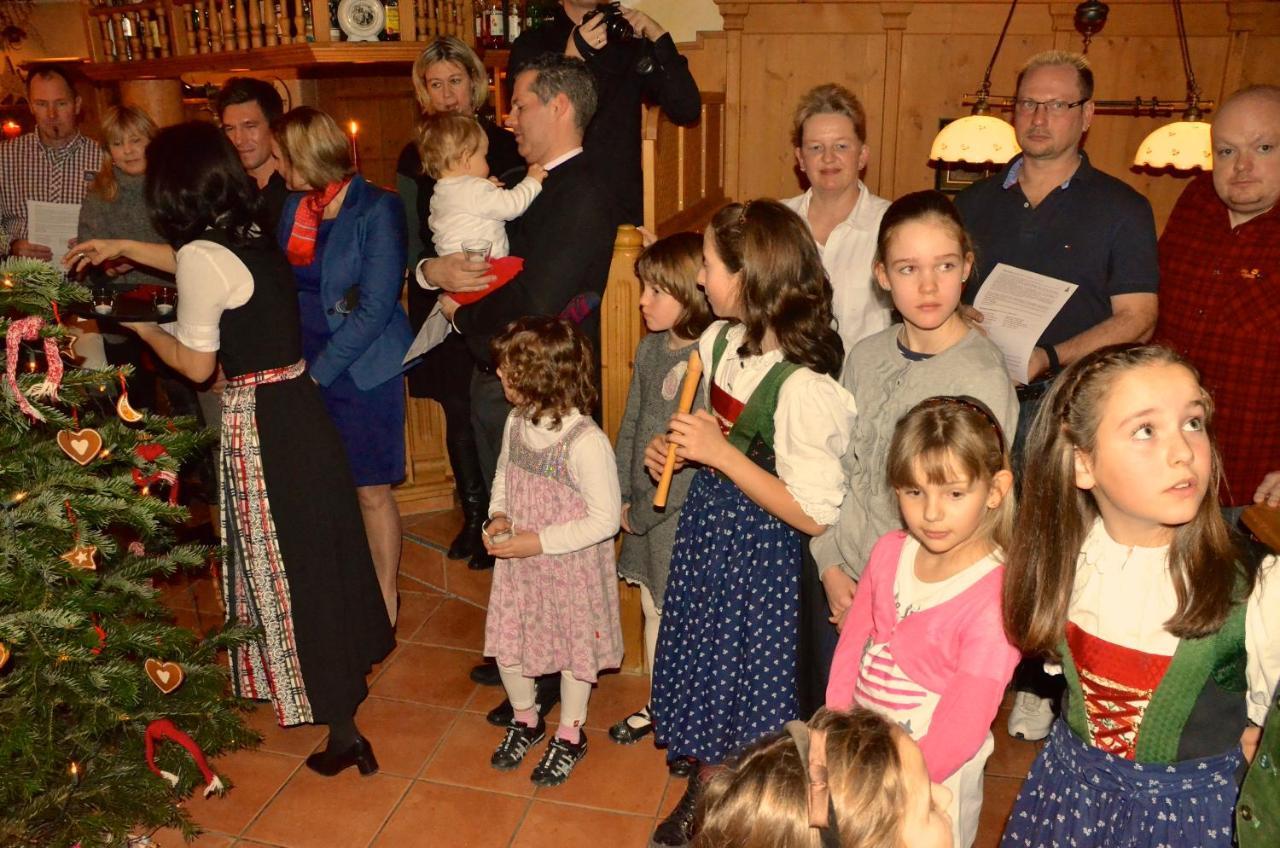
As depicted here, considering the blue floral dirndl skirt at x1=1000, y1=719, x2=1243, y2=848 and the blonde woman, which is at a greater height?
the blonde woman

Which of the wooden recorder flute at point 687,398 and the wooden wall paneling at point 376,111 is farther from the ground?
the wooden wall paneling at point 376,111

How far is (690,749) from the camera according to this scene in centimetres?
236

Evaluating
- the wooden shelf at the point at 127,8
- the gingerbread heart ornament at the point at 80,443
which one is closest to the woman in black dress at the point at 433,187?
the gingerbread heart ornament at the point at 80,443

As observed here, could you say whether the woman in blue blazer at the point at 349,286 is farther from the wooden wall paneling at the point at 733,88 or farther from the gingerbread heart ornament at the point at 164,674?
Result: the wooden wall paneling at the point at 733,88

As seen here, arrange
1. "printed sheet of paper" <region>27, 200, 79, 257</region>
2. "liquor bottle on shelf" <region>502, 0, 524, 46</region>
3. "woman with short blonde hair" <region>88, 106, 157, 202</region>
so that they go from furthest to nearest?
"liquor bottle on shelf" <region>502, 0, 524, 46</region> < "printed sheet of paper" <region>27, 200, 79, 257</region> < "woman with short blonde hair" <region>88, 106, 157, 202</region>

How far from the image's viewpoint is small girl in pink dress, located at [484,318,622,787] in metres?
2.45

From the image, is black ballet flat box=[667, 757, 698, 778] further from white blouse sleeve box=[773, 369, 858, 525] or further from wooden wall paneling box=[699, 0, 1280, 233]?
wooden wall paneling box=[699, 0, 1280, 233]

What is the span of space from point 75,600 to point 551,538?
106cm

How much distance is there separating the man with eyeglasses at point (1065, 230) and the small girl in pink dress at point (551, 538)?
42.8 inches

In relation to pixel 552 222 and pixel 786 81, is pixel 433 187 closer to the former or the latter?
pixel 552 222

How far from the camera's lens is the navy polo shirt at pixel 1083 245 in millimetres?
2514

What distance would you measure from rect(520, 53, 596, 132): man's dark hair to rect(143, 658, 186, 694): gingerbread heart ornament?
1.76 m

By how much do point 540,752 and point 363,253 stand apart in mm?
1552

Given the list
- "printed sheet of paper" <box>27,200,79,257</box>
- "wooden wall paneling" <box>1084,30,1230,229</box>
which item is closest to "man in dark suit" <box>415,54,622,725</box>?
"printed sheet of paper" <box>27,200,79,257</box>
